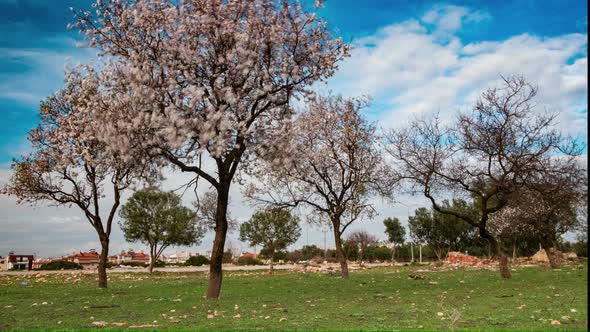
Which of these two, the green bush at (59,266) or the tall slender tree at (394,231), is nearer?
the green bush at (59,266)

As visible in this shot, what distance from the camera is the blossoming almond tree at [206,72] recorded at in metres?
17.5

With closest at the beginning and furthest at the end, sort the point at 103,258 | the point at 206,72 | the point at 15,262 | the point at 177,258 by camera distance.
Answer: the point at 206,72, the point at 103,258, the point at 15,262, the point at 177,258

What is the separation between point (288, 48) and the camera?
63.3 feet

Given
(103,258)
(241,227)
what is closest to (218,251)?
(103,258)

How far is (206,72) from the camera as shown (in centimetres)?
1864

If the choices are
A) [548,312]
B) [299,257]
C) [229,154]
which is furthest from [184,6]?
[299,257]

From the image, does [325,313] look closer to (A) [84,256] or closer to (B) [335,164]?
(B) [335,164]

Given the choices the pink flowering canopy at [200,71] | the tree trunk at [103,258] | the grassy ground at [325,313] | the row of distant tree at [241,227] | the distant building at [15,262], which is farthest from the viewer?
the distant building at [15,262]

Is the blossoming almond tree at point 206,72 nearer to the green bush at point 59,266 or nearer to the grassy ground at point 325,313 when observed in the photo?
the grassy ground at point 325,313

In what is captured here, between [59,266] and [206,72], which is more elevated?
[206,72]

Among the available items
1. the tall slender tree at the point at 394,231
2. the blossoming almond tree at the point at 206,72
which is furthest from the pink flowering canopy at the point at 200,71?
the tall slender tree at the point at 394,231

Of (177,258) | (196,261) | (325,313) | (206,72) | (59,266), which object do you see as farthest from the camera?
(177,258)

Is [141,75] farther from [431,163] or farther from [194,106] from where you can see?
[431,163]

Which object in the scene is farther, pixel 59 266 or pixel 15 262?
pixel 15 262
